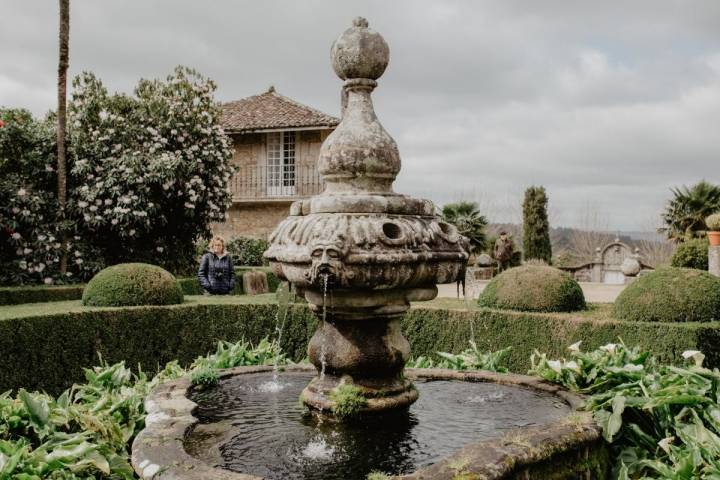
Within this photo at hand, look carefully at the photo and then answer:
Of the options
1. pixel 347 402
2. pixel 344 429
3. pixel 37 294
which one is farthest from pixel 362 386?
pixel 37 294

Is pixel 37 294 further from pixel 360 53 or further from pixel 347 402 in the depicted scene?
pixel 360 53

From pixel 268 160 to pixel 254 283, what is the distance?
44.4ft

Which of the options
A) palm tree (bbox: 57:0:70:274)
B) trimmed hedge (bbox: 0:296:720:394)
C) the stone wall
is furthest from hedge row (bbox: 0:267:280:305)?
the stone wall

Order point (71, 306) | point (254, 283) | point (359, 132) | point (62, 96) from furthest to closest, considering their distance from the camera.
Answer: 1. point (62, 96)
2. point (254, 283)
3. point (71, 306)
4. point (359, 132)

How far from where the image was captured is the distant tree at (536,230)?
27.3 meters

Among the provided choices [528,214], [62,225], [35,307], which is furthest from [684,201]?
[35,307]

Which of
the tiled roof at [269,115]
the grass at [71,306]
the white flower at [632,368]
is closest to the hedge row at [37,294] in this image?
the grass at [71,306]

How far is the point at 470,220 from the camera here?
26516 millimetres

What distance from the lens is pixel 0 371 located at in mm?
7336

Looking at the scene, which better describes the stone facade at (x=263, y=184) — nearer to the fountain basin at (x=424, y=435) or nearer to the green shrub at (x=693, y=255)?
the green shrub at (x=693, y=255)

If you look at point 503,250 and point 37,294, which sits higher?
point 503,250

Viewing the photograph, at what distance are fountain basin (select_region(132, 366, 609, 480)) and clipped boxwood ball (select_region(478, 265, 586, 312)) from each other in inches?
126

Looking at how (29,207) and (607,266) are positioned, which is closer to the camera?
(29,207)

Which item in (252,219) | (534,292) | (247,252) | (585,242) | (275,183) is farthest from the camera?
Answer: (585,242)
